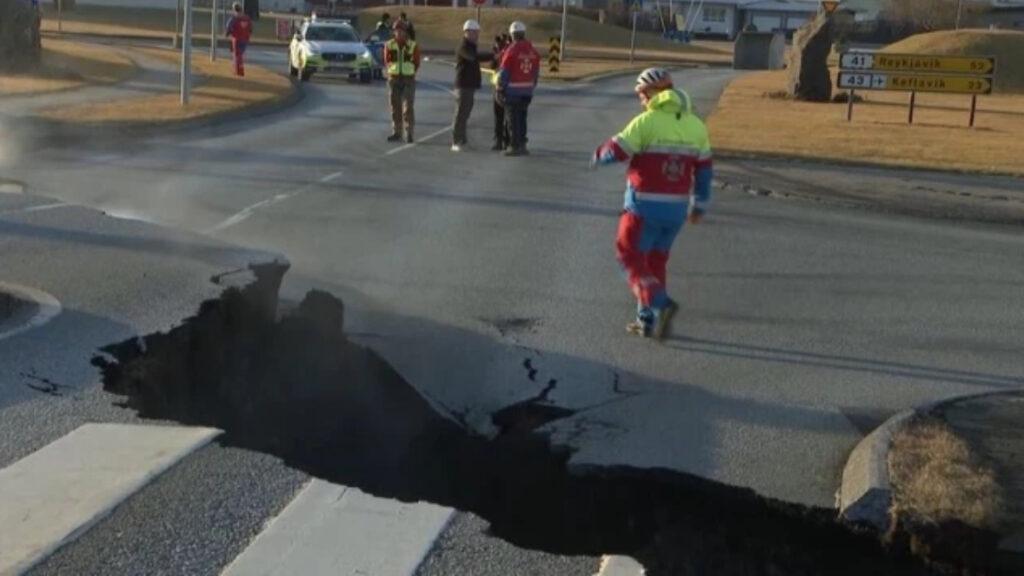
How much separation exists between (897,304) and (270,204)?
6407mm

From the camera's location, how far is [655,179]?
922 centimetres

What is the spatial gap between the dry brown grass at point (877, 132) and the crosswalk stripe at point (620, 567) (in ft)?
57.6

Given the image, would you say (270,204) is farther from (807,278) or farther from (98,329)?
(98,329)

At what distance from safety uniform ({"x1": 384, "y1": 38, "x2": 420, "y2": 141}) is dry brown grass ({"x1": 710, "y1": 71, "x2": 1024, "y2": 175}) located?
4.87 metres

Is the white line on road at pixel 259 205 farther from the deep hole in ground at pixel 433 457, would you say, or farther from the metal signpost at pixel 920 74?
the metal signpost at pixel 920 74

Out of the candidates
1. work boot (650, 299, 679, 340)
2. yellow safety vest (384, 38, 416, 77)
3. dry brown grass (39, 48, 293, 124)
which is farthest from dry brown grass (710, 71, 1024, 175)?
work boot (650, 299, 679, 340)

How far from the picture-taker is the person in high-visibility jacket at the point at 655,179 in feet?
30.0

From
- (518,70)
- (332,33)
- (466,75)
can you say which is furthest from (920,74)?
(332,33)

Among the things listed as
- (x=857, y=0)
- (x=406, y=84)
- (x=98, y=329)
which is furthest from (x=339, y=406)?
(x=857, y=0)

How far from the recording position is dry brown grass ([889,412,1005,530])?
5855 mm

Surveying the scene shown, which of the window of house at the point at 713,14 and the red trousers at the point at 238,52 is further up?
the window of house at the point at 713,14

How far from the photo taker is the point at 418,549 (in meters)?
5.10

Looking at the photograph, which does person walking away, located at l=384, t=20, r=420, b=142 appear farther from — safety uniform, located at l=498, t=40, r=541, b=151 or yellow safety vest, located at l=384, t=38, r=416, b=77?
safety uniform, located at l=498, t=40, r=541, b=151

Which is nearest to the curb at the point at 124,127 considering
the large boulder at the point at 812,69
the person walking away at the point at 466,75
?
the person walking away at the point at 466,75
